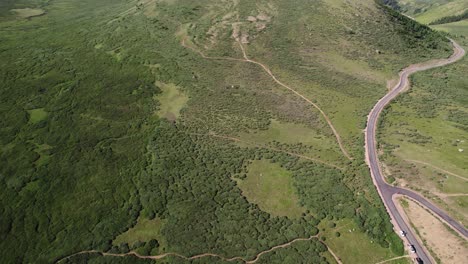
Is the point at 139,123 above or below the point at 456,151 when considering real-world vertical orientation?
below

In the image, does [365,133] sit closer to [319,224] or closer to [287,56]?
[319,224]

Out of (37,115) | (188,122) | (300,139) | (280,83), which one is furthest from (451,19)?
(37,115)

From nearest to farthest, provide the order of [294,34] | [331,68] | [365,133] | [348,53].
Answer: [365,133]
[331,68]
[348,53]
[294,34]

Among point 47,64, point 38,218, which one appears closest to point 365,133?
point 38,218

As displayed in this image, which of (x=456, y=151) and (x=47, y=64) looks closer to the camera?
(x=456, y=151)

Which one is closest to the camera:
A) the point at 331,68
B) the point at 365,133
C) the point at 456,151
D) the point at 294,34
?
the point at 456,151

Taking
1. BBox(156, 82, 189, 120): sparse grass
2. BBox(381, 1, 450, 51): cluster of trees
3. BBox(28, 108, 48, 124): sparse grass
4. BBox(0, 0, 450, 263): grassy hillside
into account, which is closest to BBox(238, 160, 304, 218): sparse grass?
BBox(0, 0, 450, 263): grassy hillside

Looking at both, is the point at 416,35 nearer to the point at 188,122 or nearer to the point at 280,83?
the point at 280,83

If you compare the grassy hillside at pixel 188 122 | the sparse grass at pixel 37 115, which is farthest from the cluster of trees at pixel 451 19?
the sparse grass at pixel 37 115
